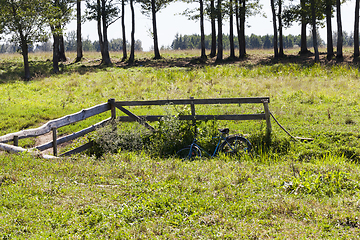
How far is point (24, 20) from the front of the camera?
24.7m

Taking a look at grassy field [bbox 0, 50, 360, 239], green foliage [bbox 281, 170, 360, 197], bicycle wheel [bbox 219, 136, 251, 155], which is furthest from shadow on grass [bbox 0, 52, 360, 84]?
green foliage [bbox 281, 170, 360, 197]

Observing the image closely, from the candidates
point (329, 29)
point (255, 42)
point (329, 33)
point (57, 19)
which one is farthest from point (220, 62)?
point (255, 42)

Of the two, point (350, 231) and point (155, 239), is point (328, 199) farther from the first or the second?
point (155, 239)

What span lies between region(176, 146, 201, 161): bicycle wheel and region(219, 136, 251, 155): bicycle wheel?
0.66 m

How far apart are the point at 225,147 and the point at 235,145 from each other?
1.00 ft

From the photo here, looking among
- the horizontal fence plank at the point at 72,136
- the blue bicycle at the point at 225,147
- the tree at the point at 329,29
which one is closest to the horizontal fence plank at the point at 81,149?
the horizontal fence plank at the point at 72,136

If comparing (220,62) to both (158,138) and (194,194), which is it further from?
(194,194)

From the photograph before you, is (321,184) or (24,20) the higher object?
(24,20)

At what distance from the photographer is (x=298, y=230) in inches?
151

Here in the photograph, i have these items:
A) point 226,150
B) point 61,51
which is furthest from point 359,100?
point 61,51

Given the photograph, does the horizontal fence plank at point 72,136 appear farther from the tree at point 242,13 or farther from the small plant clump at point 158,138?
the tree at point 242,13

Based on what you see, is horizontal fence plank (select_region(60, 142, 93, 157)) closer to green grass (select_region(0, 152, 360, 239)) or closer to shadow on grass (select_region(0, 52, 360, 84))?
green grass (select_region(0, 152, 360, 239))

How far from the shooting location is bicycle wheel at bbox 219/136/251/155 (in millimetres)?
8131

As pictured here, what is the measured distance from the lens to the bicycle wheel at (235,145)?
26.7 ft
